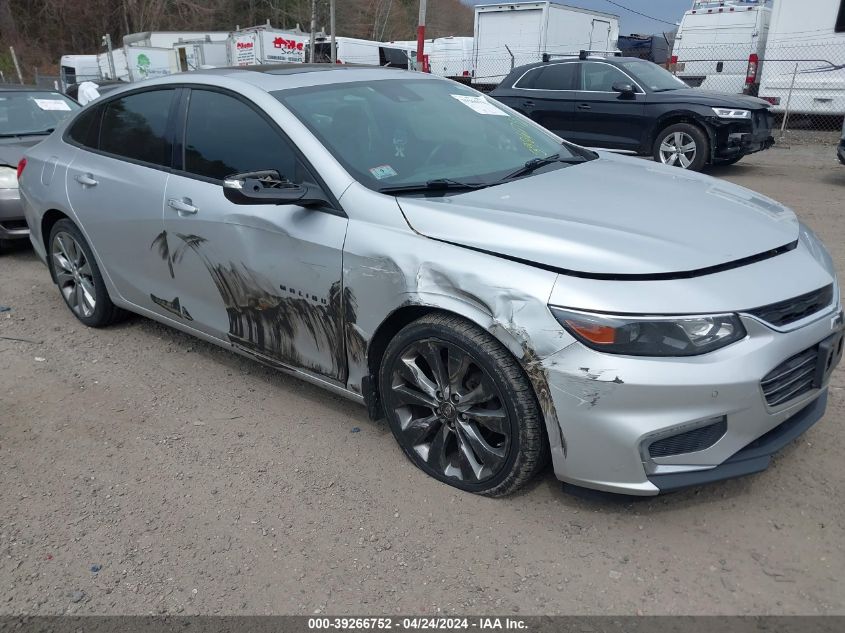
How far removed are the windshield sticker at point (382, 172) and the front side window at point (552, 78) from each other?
845 centimetres

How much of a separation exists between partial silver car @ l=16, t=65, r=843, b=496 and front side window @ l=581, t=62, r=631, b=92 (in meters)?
7.00

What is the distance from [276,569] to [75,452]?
1412mm

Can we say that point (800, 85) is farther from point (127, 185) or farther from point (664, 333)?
point (664, 333)

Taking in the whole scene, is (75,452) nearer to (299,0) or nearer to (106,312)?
(106,312)

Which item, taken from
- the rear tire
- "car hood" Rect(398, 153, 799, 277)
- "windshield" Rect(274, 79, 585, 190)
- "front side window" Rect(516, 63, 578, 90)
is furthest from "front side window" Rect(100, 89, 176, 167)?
"front side window" Rect(516, 63, 578, 90)

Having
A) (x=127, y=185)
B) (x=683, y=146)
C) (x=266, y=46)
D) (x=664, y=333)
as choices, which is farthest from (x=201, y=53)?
(x=664, y=333)

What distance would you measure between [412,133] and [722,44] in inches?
617

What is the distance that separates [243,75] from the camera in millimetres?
3713

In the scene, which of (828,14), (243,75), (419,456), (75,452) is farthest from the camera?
(828,14)

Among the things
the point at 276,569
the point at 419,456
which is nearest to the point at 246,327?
the point at 419,456

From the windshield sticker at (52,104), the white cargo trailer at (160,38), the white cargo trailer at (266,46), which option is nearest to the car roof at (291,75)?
the windshield sticker at (52,104)

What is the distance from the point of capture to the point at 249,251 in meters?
3.36

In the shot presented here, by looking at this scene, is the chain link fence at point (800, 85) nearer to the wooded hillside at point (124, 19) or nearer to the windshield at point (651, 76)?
the windshield at point (651, 76)

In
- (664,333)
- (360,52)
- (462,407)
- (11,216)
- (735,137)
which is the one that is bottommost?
(11,216)
